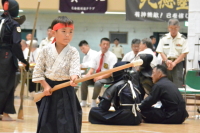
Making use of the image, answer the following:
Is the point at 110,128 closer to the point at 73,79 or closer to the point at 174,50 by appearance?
the point at 73,79

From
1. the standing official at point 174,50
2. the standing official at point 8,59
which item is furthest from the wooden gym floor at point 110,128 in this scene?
the standing official at point 174,50

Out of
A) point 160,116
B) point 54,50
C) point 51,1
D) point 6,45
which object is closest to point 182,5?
point 51,1

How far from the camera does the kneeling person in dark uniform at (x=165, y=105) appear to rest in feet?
23.3

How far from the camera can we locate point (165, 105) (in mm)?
7230

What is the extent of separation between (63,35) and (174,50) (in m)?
5.00

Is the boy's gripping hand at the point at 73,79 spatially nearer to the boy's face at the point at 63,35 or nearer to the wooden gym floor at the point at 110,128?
the boy's face at the point at 63,35

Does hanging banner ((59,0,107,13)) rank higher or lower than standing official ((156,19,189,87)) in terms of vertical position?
higher

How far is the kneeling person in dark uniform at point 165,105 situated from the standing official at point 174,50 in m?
1.52

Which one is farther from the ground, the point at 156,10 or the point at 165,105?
the point at 156,10

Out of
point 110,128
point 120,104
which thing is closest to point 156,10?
point 120,104

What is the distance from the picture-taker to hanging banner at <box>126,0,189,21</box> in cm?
1362

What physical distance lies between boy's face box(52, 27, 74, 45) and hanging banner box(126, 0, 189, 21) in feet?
31.2

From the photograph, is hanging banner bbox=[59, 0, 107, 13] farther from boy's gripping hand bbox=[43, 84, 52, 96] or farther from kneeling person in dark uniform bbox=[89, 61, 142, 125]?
boy's gripping hand bbox=[43, 84, 52, 96]

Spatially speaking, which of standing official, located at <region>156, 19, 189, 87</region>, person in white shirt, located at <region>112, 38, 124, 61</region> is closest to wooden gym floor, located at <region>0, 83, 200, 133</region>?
standing official, located at <region>156, 19, 189, 87</region>
